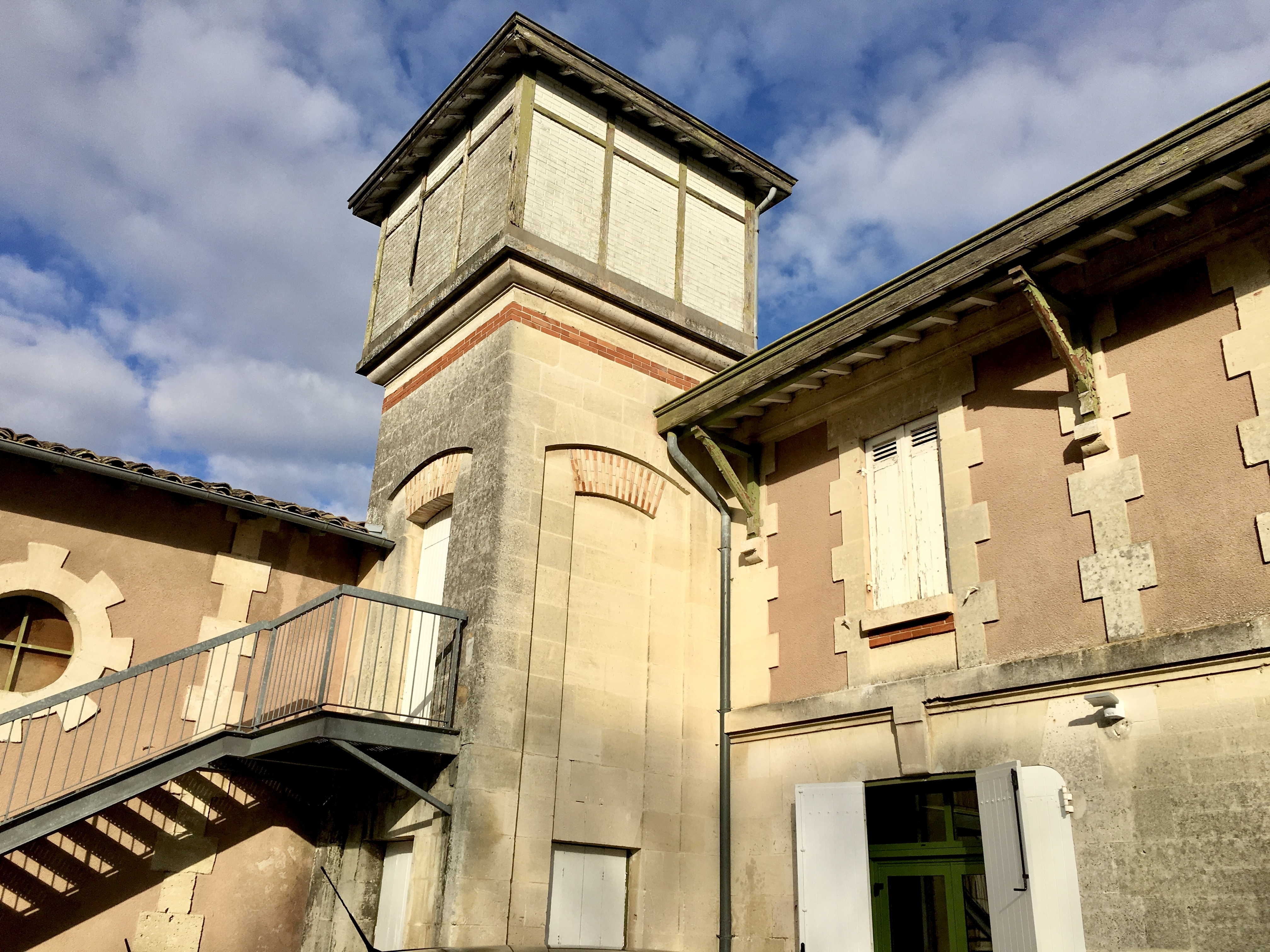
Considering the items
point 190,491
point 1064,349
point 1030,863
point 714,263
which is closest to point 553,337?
point 714,263

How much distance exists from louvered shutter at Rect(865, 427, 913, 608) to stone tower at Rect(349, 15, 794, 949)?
1412 mm

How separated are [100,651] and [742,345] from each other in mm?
6117

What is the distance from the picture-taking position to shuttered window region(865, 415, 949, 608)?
702cm

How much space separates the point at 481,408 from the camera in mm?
8375

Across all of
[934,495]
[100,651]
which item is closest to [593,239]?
[934,495]

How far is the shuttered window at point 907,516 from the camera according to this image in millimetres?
7020

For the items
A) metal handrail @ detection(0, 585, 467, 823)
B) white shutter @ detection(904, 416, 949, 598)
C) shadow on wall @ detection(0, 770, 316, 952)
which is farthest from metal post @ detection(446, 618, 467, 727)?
white shutter @ detection(904, 416, 949, 598)

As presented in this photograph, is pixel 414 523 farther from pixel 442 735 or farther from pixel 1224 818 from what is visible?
pixel 1224 818

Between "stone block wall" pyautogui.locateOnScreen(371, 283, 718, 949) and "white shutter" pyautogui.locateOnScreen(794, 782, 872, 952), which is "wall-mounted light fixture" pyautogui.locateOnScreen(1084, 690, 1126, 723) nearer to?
"white shutter" pyautogui.locateOnScreen(794, 782, 872, 952)

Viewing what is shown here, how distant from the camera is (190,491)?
7801mm

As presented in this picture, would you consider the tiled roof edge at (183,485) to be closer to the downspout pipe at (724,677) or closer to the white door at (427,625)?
the white door at (427,625)

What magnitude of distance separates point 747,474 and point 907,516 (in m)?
1.79

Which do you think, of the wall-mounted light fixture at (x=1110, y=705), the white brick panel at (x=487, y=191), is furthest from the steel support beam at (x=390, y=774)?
the white brick panel at (x=487, y=191)

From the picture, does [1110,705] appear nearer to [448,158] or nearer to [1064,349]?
[1064,349]
